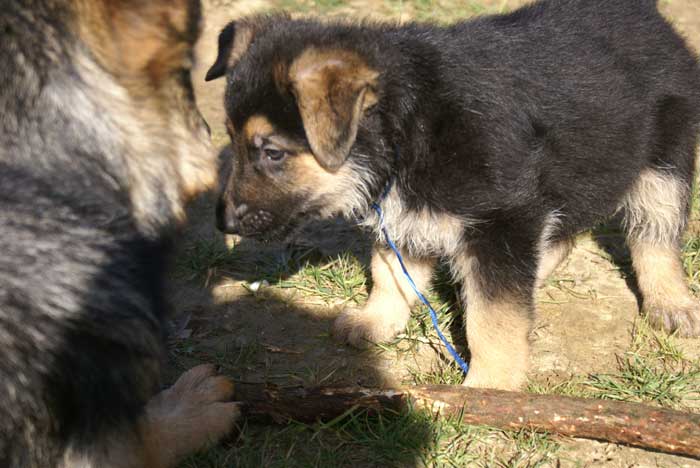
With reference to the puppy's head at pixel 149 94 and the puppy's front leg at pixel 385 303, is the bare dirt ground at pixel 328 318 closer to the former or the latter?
the puppy's front leg at pixel 385 303

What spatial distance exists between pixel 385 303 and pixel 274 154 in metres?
1.11

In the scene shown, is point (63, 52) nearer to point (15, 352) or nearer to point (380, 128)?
point (15, 352)

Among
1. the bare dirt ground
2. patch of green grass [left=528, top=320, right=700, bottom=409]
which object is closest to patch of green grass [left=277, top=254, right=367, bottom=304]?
the bare dirt ground

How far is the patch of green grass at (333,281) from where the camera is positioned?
442 cm

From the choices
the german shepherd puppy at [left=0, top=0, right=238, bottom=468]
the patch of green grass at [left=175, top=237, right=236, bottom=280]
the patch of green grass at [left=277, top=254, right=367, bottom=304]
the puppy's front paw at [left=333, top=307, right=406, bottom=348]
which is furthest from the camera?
the patch of green grass at [left=175, top=237, right=236, bottom=280]

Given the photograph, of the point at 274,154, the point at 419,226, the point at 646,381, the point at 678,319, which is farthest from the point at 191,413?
the point at 678,319

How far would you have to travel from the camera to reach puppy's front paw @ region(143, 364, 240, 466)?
123 inches

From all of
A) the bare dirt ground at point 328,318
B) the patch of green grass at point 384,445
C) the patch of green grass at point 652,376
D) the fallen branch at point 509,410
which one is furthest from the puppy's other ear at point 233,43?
the patch of green grass at point 652,376

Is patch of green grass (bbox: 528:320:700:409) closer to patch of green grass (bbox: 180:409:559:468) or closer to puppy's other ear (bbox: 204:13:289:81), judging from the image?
patch of green grass (bbox: 180:409:559:468)

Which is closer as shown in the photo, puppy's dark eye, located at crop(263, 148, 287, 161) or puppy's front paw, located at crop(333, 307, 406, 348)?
puppy's dark eye, located at crop(263, 148, 287, 161)

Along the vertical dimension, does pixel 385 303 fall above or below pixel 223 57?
below

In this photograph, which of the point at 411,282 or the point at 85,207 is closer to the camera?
the point at 85,207

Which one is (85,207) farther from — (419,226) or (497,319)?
(497,319)

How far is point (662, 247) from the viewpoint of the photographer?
3951 mm
